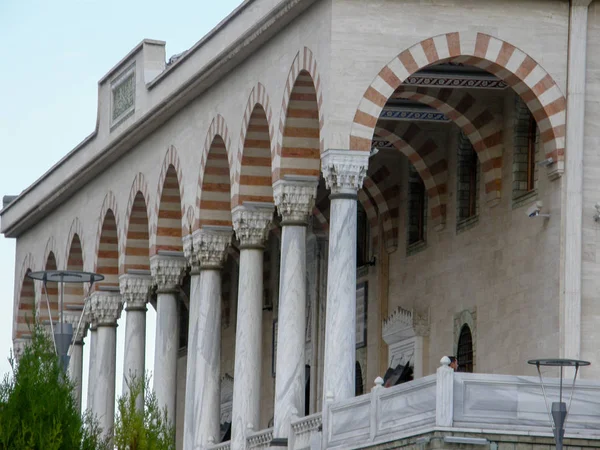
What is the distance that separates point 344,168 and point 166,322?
25.7 ft

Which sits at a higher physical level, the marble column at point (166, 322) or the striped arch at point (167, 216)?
the striped arch at point (167, 216)

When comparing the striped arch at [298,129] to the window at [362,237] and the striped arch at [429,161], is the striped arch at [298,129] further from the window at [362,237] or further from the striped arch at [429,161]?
the window at [362,237]

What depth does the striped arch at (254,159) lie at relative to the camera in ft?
85.7

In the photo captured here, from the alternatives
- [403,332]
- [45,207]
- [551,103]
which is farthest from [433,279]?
[45,207]

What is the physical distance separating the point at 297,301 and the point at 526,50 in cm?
420

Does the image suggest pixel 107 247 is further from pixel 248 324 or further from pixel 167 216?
pixel 248 324

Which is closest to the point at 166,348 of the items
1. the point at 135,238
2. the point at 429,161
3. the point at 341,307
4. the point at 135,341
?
the point at 135,341

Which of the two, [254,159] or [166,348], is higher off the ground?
[254,159]

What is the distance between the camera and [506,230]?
25.3m

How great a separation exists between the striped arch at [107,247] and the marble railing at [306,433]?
9.32 m

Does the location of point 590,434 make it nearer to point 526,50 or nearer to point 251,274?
point 526,50

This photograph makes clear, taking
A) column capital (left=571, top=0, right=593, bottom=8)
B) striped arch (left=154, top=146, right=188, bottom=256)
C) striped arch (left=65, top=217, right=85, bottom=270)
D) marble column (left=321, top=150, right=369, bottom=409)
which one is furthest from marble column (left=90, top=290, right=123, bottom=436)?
column capital (left=571, top=0, right=593, bottom=8)

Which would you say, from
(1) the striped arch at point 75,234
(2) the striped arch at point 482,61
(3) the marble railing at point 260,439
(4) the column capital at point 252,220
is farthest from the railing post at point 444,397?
(1) the striped arch at point 75,234

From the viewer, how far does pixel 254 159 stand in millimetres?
26328
